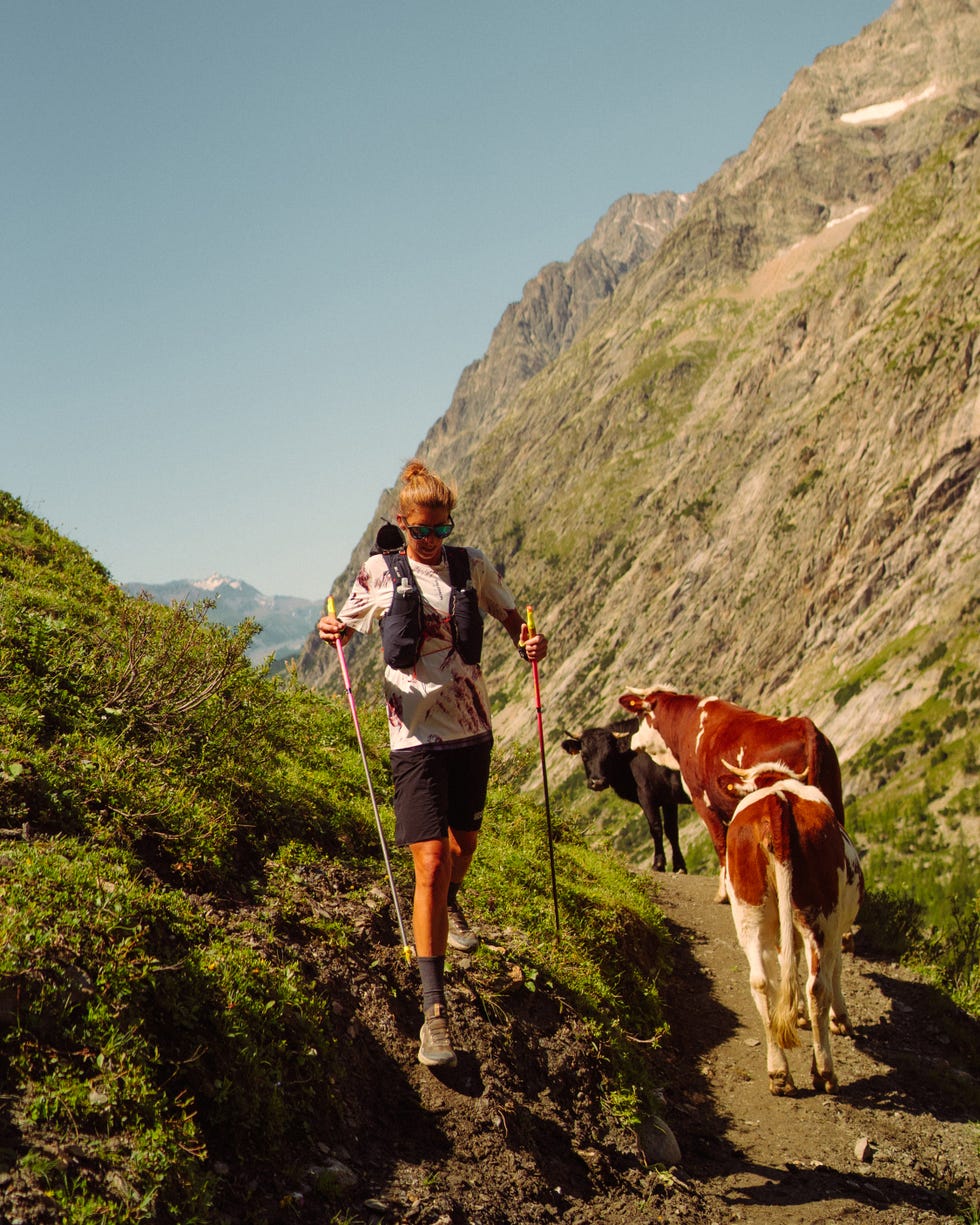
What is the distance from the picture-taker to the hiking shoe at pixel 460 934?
686 centimetres

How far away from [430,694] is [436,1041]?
82.3 inches

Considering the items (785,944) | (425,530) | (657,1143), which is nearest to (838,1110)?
(785,944)

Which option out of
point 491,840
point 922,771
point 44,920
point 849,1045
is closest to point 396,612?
point 44,920

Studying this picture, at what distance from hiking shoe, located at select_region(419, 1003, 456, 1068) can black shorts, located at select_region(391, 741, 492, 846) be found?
1052 millimetres

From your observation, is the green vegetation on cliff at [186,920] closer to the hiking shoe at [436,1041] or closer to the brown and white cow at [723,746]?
the hiking shoe at [436,1041]

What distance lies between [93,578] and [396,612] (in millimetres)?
8792

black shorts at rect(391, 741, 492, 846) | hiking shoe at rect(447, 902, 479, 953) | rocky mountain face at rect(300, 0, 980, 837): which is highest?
rocky mountain face at rect(300, 0, 980, 837)

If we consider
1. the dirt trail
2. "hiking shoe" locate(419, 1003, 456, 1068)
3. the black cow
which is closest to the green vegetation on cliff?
"hiking shoe" locate(419, 1003, 456, 1068)

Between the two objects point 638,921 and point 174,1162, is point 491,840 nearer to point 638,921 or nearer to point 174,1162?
point 638,921

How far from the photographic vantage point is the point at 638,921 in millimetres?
9922

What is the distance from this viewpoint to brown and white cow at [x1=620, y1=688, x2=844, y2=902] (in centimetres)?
918

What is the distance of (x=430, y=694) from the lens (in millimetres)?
5801

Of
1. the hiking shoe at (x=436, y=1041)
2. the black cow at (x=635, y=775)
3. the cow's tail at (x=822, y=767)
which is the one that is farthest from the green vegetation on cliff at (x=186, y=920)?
the black cow at (x=635, y=775)

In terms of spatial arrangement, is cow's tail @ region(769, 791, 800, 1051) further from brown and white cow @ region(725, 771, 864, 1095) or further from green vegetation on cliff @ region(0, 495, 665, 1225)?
green vegetation on cliff @ region(0, 495, 665, 1225)
